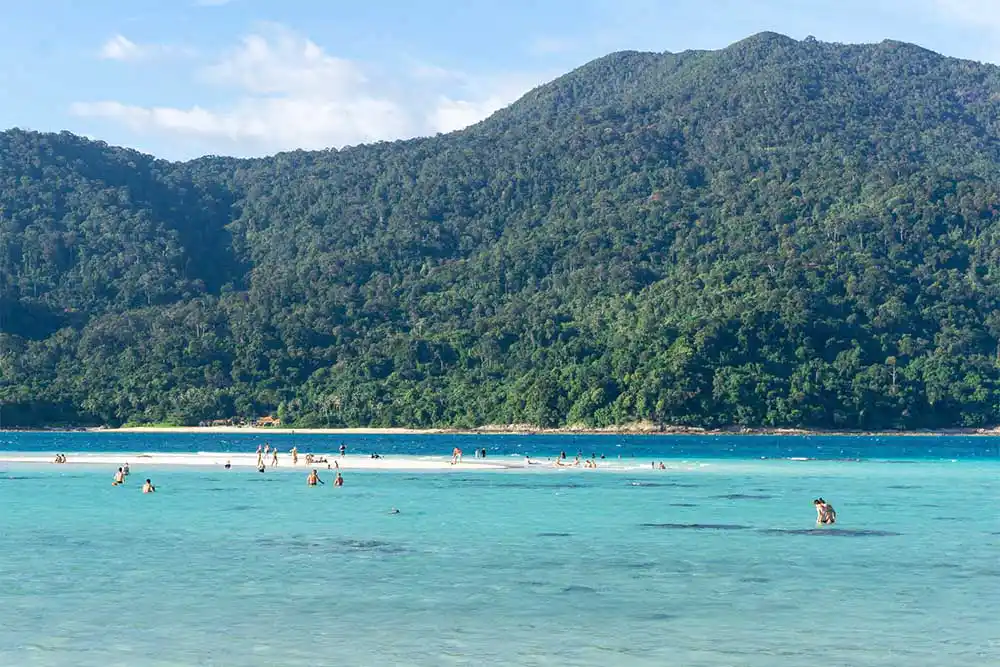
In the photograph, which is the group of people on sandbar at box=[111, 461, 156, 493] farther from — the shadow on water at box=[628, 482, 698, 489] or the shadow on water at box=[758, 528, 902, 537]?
the shadow on water at box=[758, 528, 902, 537]

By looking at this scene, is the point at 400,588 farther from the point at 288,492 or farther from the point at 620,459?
the point at 620,459

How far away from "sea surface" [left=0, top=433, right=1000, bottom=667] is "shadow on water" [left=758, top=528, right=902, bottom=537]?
0.83 feet

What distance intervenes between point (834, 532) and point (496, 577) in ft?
54.3

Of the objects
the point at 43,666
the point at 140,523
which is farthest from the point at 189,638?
the point at 140,523

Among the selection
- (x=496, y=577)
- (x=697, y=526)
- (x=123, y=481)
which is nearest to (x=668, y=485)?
(x=697, y=526)

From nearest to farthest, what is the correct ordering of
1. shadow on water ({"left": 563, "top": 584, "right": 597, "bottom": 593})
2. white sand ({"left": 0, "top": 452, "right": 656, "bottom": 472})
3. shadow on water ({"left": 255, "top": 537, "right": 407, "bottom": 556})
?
shadow on water ({"left": 563, "top": 584, "right": 597, "bottom": 593}) < shadow on water ({"left": 255, "top": 537, "right": 407, "bottom": 556}) < white sand ({"left": 0, "top": 452, "right": 656, "bottom": 472})

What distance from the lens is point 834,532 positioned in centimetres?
4581

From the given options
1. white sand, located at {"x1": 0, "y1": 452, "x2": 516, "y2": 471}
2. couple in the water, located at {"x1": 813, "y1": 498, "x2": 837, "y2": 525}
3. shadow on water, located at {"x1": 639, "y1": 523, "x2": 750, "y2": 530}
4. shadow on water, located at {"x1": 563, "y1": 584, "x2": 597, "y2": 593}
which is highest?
couple in the water, located at {"x1": 813, "y1": 498, "x2": 837, "y2": 525}

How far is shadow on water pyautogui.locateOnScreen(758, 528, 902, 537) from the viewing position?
4512cm

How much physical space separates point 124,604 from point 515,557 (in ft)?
40.9

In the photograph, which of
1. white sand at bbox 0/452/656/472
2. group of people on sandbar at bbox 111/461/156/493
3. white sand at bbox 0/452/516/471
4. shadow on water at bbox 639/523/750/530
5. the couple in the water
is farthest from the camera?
white sand at bbox 0/452/516/471

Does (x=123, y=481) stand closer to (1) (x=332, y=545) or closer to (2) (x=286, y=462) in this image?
(2) (x=286, y=462)

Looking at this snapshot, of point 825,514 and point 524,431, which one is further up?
point 825,514

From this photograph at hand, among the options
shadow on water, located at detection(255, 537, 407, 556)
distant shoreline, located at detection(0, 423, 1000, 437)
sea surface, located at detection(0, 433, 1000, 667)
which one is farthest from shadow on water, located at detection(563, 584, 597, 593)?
distant shoreline, located at detection(0, 423, 1000, 437)
